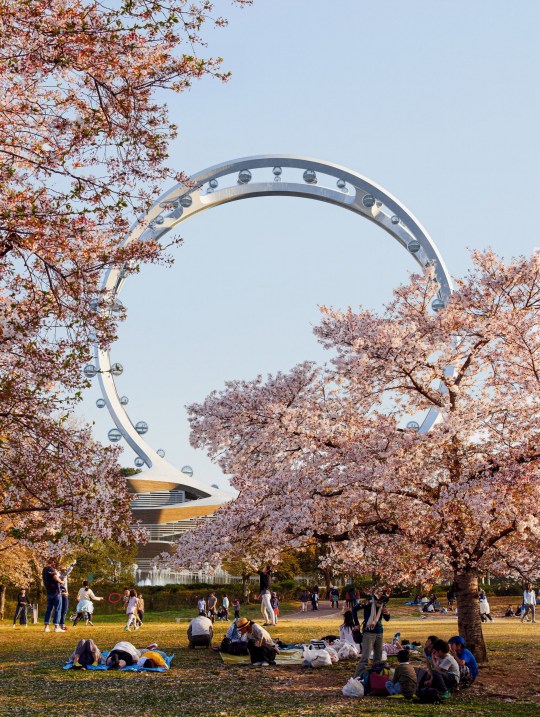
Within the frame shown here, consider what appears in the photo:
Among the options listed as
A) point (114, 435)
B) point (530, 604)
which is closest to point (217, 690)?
point (530, 604)

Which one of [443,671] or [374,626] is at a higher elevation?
[374,626]

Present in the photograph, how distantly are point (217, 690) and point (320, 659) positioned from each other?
4087 mm

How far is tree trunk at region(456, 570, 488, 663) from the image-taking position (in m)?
17.8

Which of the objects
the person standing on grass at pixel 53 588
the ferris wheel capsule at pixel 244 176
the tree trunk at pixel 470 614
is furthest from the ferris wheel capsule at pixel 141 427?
the tree trunk at pixel 470 614

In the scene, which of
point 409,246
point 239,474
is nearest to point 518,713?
point 239,474

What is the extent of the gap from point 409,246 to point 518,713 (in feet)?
129

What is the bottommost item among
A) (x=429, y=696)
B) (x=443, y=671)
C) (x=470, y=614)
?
(x=429, y=696)

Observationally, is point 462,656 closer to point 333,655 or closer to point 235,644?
point 333,655

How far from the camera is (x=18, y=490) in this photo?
13789mm

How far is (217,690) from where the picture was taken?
1432cm

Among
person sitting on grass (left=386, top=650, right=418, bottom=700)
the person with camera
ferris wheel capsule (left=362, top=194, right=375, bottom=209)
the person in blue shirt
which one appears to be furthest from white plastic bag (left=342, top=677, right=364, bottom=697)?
ferris wheel capsule (left=362, top=194, right=375, bottom=209)

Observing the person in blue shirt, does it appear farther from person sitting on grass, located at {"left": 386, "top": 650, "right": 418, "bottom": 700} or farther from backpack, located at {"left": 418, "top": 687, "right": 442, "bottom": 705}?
backpack, located at {"left": 418, "top": 687, "right": 442, "bottom": 705}

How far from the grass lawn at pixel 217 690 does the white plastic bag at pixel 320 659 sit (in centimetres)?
29

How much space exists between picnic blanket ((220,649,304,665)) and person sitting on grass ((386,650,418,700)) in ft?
15.8
